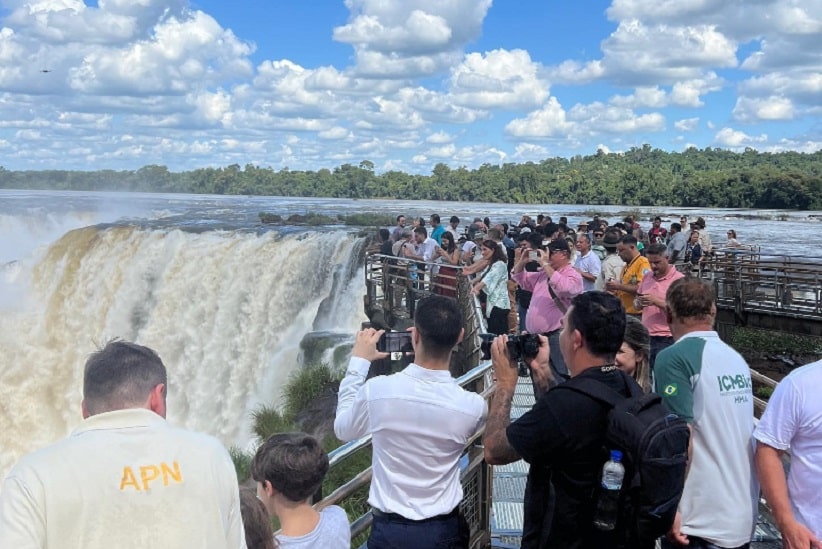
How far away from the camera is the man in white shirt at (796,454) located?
2.82m

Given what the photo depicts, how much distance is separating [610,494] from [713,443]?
0.85m

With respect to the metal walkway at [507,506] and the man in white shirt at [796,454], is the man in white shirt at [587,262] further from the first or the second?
the man in white shirt at [796,454]

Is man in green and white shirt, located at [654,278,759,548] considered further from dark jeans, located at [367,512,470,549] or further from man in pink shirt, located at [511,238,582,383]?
man in pink shirt, located at [511,238,582,383]

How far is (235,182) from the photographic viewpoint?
12500cm

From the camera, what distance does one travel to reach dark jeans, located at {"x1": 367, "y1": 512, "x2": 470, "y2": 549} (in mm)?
3002

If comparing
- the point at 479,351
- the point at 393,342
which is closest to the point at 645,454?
the point at 393,342

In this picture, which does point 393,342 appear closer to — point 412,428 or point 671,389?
point 412,428

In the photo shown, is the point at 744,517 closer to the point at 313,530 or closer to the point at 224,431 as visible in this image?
the point at 313,530

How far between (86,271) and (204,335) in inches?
A: 264

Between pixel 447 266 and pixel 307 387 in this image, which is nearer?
pixel 447 266

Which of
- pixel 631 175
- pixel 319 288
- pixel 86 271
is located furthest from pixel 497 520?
pixel 631 175

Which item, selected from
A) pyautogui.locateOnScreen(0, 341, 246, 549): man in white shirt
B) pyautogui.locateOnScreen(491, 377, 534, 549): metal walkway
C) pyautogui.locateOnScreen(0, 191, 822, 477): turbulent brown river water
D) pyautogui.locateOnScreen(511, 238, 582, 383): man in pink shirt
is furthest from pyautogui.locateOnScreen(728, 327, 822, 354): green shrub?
pyautogui.locateOnScreen(0, 341, 246, 549): man in white shirt

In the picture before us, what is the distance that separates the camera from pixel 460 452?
312cm

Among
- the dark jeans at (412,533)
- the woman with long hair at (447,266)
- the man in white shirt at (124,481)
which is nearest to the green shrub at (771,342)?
the woman with long hair at (447,266)
